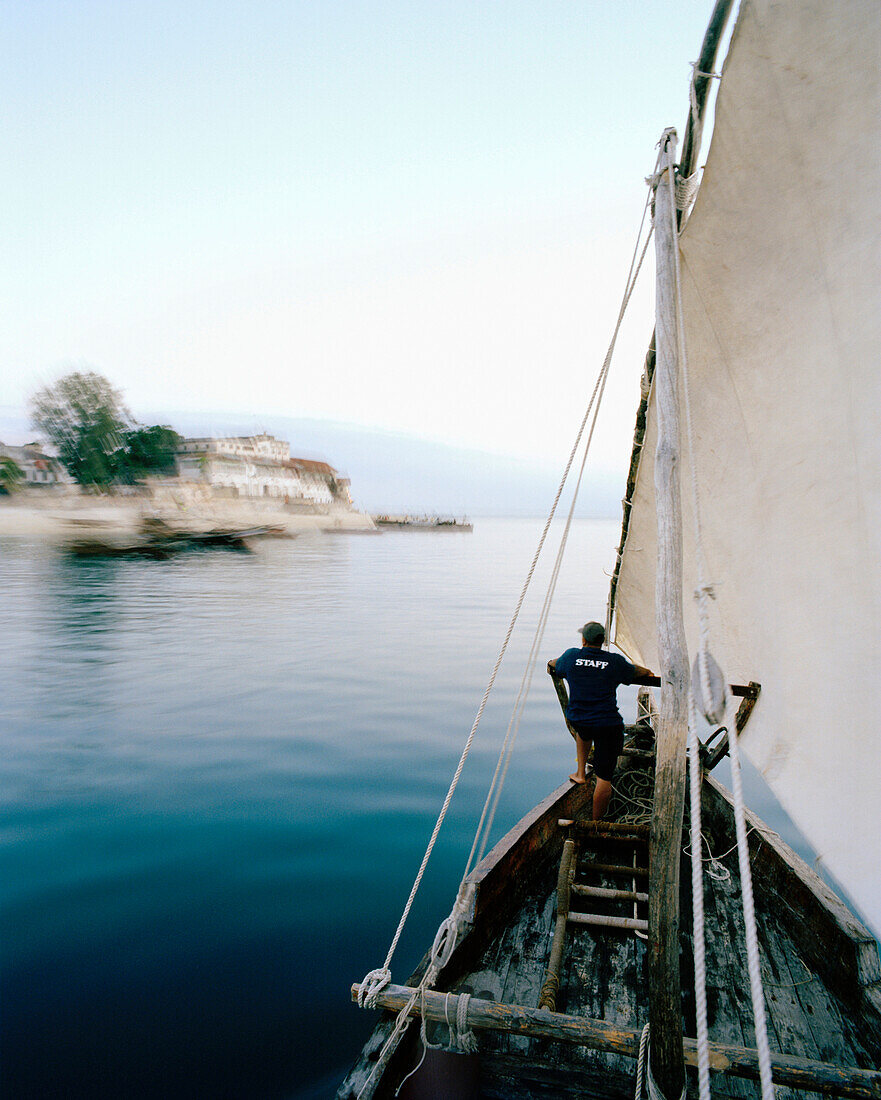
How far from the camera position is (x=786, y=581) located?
3502 millimetres

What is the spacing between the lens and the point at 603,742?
5238mm

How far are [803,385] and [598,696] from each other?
300cm

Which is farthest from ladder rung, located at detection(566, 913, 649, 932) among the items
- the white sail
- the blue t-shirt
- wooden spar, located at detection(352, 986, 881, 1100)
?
the blue t-shirt

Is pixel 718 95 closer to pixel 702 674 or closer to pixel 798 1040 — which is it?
pixel 702 674

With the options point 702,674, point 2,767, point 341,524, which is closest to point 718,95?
point 702,674

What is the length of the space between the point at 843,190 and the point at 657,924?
374cm

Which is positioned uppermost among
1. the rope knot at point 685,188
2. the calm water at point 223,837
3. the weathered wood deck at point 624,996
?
the rope knot at point 685,188

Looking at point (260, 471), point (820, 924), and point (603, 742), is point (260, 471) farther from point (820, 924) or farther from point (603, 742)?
point (820, 924)

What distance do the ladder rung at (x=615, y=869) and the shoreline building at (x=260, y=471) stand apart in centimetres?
7468

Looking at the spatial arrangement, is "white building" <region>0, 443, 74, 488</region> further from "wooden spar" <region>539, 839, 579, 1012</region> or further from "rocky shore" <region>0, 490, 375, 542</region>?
"wooden spar" <region>539, 839, 579, 1012</region>

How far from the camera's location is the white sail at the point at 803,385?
108 inches

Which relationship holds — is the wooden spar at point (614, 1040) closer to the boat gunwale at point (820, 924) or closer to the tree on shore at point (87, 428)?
the boat gunwale at point (820, 924)

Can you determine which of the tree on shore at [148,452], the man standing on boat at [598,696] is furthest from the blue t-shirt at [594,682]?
the tree on shore at [148,452]

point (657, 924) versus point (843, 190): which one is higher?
point (843, 190)
